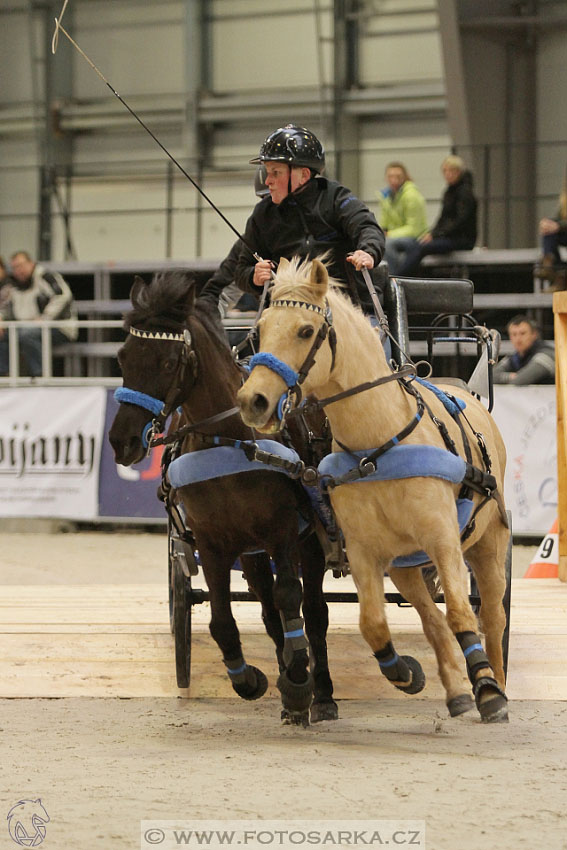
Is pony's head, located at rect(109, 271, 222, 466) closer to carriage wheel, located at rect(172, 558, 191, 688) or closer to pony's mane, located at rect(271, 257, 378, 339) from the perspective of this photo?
pony's mane, located at rect(271, 257, 378, 339)

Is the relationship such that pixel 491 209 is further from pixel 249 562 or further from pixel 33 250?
pixel 249 562

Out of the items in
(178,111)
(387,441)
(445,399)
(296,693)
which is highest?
(178,111)

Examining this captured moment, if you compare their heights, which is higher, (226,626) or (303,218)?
(303,218)

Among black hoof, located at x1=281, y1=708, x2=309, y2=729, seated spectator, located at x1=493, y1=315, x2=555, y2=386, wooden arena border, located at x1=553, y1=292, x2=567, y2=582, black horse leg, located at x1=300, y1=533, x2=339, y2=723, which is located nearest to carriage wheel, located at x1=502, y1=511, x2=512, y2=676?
black horse leg, located at x1=300, y1=533, x2=339, y2=723

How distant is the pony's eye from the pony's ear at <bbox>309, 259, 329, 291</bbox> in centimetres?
15

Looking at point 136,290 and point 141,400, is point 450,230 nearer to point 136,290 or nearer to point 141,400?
point 136,290

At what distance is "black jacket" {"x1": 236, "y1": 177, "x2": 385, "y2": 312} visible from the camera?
4.62 m

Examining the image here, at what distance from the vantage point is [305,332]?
3.58m

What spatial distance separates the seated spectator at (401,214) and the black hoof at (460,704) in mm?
8402

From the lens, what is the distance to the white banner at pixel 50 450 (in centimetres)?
1034

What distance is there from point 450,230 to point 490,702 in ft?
28.6

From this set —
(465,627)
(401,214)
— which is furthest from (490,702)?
(401,214)

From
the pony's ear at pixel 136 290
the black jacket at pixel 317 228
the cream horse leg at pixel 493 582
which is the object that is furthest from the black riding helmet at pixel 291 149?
the cream horse leg at pixel 493 582

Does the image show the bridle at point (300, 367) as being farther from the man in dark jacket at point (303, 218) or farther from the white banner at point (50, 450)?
the white banner at point (50, 450)
